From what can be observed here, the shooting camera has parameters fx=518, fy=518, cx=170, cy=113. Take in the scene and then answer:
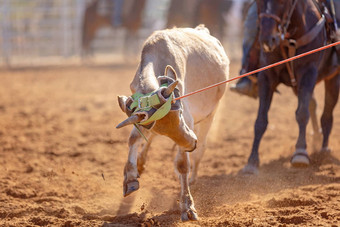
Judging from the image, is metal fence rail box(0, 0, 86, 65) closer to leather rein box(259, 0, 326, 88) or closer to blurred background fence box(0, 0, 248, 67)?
blurred background fence box(0, 0, 248, 67)

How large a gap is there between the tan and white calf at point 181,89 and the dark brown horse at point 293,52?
59cm

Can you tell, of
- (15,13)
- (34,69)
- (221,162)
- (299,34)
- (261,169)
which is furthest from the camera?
(15,13)

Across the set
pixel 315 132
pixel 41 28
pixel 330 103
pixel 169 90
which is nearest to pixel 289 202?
pixel 169 90

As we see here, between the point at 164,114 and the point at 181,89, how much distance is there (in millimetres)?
695

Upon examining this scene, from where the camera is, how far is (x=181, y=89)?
4105mm

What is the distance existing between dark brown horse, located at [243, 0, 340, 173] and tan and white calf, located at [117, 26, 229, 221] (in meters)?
0.59

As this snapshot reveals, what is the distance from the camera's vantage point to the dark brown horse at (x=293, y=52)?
522 cm

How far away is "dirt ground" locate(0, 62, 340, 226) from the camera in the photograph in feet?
13.6

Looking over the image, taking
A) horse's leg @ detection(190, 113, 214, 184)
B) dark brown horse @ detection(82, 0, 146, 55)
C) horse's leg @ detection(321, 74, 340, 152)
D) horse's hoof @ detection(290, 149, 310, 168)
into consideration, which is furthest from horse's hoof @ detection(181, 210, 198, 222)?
dark brown horse @ detection(82, 0, 146, 55)

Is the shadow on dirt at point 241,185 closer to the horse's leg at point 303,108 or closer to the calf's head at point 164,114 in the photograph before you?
the horse's leg at point 303,108

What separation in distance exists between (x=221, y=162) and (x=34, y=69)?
11226 mm

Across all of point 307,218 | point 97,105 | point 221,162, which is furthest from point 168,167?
point 97,105

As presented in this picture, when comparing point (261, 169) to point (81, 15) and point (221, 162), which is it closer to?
point (221, 162)

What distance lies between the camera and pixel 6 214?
166 inches
